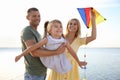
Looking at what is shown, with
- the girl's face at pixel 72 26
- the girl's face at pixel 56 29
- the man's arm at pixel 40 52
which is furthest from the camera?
the girl's face at pixel 72 26

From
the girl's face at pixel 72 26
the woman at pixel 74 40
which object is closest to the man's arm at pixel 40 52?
the woman at pixel 74 40

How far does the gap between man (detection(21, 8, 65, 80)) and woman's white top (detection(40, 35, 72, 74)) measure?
0.34ft

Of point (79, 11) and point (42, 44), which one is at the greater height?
point (79, 11)

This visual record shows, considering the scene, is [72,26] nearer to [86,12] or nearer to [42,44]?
[86,12]

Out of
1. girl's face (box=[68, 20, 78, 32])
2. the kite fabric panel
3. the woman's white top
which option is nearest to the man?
the woman's white top

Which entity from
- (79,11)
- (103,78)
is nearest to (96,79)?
(103,78)

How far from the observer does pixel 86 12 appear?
543 cm

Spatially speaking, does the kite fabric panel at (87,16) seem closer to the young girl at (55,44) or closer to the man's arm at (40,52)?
the young girl at (55,44)

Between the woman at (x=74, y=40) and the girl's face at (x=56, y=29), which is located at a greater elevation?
the girl's face at (x=56, y=29)

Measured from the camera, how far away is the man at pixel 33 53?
407cm

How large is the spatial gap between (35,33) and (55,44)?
0.30m

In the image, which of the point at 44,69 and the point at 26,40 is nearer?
the point at 26,40

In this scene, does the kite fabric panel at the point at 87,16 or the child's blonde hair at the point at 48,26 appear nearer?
the child's blonde hair at the point at 48,26

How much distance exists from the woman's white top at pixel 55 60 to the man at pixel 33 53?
11cm
